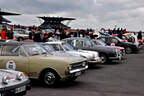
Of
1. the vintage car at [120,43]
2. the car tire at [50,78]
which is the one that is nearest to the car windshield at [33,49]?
the car tire at [50,78]

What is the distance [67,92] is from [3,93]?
257 centimetres

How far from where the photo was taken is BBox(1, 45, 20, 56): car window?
8.05m

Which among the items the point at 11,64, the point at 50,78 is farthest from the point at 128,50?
the point at 11,64

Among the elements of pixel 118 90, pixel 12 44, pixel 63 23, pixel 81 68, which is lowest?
pixel 118 90

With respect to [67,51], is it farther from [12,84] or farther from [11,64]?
[12,84]

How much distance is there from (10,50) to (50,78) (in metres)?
1.64

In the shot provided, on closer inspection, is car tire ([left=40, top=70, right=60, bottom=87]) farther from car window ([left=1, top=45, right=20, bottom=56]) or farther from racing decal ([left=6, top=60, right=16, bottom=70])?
car window ([left=1, top=45, right=20, bottom=56])

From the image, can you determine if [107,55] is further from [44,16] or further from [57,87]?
[44,16]

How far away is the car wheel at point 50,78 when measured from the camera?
7.74 m

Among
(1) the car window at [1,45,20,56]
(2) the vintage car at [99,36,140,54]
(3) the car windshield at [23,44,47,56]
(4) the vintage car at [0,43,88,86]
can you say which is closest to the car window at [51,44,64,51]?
(3) the car windshield at [23,44,47,56]

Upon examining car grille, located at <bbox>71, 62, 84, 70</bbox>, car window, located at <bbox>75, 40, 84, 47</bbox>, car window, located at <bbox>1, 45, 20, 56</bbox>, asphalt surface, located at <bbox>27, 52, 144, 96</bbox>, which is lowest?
asphalt surface, located at <bbox>27, 52, 144, 96</bbox>

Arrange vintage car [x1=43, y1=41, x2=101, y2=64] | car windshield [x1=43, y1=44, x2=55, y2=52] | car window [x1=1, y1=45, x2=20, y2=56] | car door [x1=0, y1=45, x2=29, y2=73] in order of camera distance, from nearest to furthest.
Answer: car door [x1=0, y1=45, x2=29, y2=73] → car window [x1=1, y1=45, x2=20, y2=56] → car windshield [x1=43, y1=44, x2=55, y2=52] → vintage car [x1=43, y1=41, x2=101, y2=64]

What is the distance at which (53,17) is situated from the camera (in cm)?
10262

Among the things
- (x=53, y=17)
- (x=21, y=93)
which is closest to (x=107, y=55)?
(x=21, y=93)
